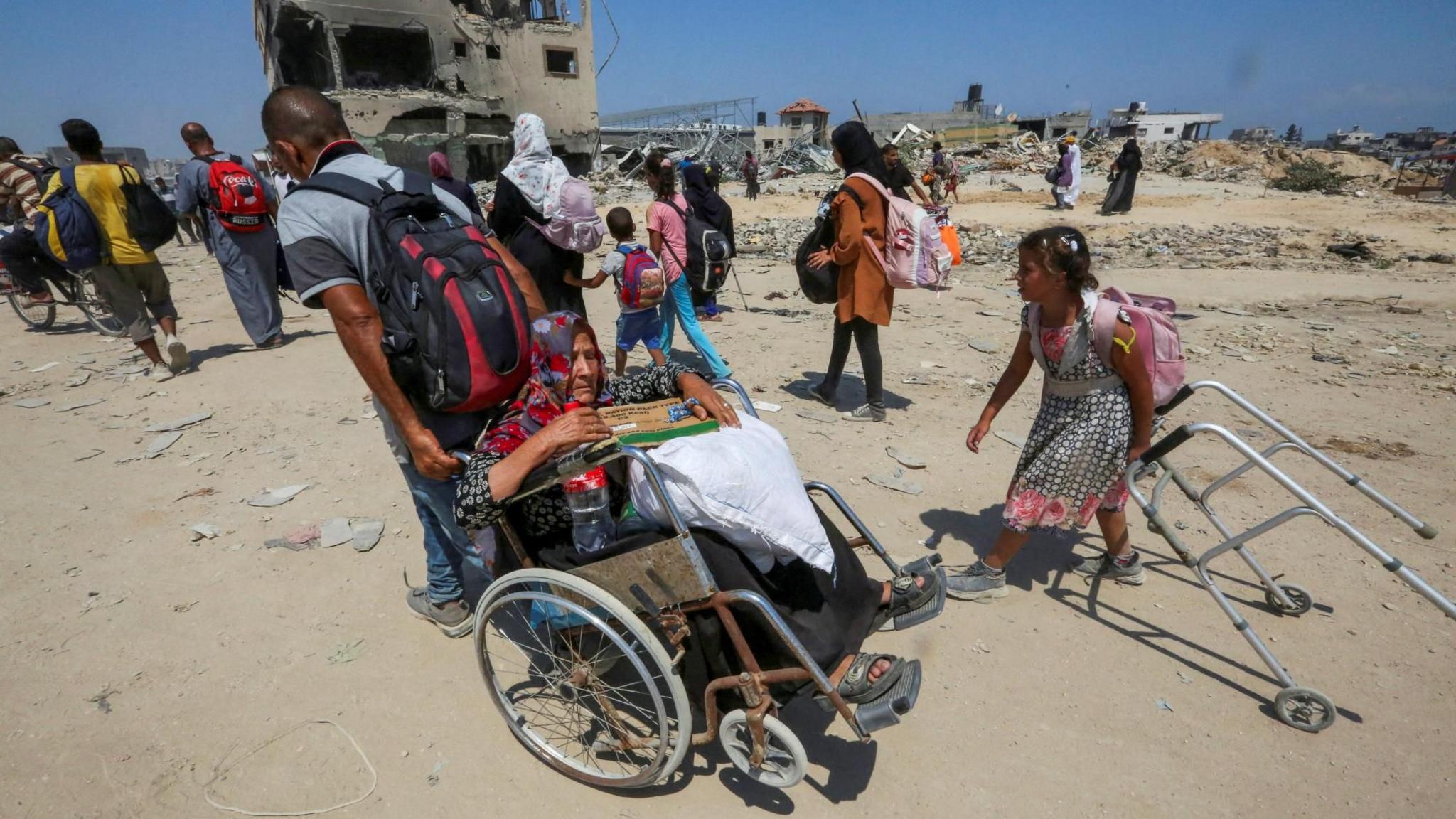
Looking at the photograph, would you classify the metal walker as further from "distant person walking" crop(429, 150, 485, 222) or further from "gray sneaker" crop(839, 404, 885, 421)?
"distant person walking" crop(429, 150, 485, 222)

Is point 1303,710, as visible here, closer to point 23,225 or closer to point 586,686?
point 586,686

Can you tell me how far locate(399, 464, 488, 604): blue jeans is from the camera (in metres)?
A: 2.22

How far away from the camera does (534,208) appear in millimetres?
3742

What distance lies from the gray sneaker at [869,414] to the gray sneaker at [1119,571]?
1.82 metres

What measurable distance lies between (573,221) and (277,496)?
7.46 feet

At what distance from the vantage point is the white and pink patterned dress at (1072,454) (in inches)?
98.8

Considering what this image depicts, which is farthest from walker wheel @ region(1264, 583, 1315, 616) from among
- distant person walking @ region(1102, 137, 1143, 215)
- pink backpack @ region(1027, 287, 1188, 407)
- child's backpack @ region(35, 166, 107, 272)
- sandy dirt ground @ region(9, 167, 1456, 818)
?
distant person walking @ region(1102, 137, 1143, 215)

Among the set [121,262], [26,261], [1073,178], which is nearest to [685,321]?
[121,262]

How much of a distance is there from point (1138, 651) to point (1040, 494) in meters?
0.70

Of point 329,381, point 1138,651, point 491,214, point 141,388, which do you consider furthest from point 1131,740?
point 141,388

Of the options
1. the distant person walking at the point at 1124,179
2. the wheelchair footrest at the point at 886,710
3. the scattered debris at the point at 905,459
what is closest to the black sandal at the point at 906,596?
the wheelchair footrest at the point at 886,710

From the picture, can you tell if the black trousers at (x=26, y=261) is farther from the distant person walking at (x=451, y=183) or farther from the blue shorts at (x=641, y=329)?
the blue shorts at (x=641, y=329)

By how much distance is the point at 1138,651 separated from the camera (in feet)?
8.41

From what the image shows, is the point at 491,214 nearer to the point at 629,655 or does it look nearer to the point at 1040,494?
the point at 629,655
